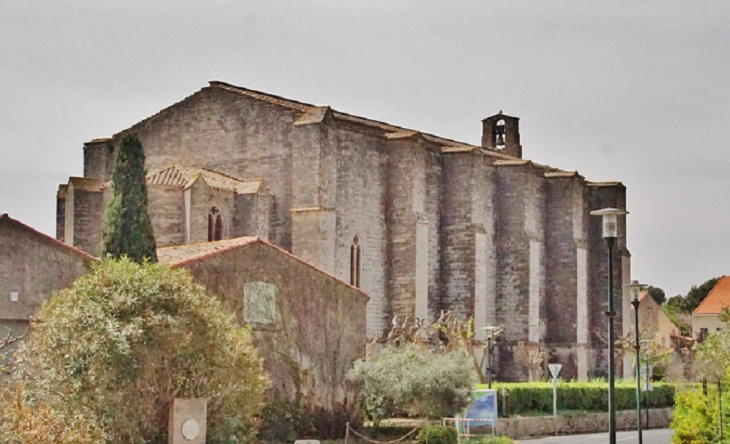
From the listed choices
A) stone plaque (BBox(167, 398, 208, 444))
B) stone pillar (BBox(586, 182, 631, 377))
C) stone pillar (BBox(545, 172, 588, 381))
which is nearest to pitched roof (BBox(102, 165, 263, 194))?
stone pillar (BBox(545, 172, 588, 381))

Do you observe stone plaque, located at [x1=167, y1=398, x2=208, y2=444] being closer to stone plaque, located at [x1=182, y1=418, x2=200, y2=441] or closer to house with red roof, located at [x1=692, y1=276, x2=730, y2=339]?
stone plaque, located at [x1=182, y1=418, x2=200, y2=441]

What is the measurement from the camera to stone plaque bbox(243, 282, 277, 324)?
3027cm

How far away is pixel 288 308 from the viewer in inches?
1241

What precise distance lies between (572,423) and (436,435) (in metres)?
14.7

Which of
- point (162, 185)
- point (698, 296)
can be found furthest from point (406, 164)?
point (698, 296)

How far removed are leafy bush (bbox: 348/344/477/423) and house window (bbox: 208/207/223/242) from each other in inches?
449

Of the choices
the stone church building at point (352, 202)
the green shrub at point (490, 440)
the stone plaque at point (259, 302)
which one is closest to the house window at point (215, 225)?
the stone church building at point (352, 202)

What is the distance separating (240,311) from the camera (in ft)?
98.4

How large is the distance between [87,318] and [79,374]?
104cm

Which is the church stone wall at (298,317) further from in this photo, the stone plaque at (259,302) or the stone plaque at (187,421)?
the stone plaque at (187,421)

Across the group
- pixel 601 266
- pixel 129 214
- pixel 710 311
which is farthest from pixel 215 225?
pixel 710 311

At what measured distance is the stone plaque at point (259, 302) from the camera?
30.3m

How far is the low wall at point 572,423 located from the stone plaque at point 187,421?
1697 centimetres

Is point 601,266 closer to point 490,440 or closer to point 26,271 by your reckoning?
point 490,440
